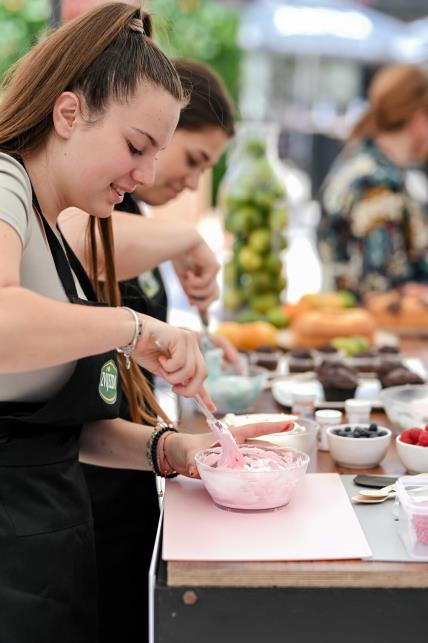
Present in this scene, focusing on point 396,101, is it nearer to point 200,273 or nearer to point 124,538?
point 200,273

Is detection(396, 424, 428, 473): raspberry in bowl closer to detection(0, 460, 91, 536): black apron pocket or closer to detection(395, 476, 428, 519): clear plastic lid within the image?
detection(395, 476, 428, 519): clear plastic lid

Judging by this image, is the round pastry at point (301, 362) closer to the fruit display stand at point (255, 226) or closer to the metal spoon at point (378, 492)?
the fruit display stand at point (255, 226)

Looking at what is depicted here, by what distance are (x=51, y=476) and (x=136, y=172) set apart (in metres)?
0.57

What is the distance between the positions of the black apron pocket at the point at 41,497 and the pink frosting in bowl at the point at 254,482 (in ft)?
0.80

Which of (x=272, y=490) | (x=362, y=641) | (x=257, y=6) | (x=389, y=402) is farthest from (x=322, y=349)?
(x=257, y=6)

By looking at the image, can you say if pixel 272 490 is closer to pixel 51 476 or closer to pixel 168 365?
pixel 168 365

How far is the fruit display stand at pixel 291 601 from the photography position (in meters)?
1.44

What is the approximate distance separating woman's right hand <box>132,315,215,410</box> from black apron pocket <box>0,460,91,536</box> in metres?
0.27

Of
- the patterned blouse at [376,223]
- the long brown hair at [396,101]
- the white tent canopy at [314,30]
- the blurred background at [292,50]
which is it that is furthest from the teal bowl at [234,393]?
the white tent canopy at [314,30]

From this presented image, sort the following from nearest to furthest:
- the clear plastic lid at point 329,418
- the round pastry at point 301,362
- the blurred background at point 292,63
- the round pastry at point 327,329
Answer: the clear plastic lid at point 329,418
the round pastry at point 301,362
the round pastry at point 327,329
the blurred background at point 292,63

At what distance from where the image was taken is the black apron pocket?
1642 millimetres

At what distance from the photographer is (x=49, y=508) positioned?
1684mm

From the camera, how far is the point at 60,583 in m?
1.69

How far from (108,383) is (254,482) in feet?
1.13
